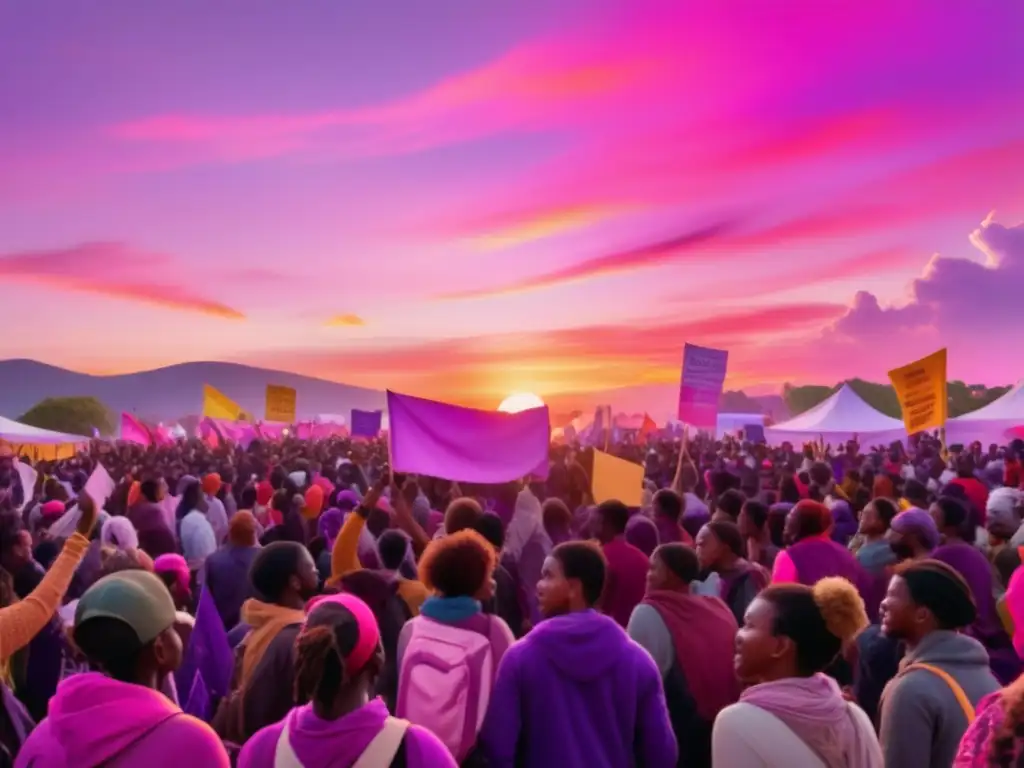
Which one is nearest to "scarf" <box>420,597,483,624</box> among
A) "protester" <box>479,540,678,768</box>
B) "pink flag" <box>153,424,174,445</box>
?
"protester" <box>479,540,678,768</box>

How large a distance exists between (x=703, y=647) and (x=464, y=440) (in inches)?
194

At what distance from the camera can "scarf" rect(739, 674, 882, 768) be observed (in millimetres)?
2795

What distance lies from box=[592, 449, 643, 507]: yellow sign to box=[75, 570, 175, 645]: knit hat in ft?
22.5

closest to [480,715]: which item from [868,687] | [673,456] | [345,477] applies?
[868,687]

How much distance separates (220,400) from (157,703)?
4065 centimetres

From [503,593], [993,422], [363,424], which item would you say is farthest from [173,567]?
[993,422]

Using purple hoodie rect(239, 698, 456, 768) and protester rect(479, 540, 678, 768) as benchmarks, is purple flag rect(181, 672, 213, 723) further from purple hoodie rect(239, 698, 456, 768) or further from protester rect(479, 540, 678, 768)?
purple hoodie rect(239, 698, 456, 768)

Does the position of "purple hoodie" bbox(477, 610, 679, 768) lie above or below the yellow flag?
below

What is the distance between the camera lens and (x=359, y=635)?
9.23 feet

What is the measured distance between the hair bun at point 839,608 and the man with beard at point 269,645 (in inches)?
78.8

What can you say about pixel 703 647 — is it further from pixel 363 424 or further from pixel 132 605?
pixel 363 424

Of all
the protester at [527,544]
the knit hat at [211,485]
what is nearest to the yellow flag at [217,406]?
the knit hat at [211,485]

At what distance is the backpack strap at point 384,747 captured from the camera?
2.61 metres

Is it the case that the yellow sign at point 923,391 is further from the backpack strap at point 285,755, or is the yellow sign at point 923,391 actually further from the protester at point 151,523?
the backpack strap at point 285,755
